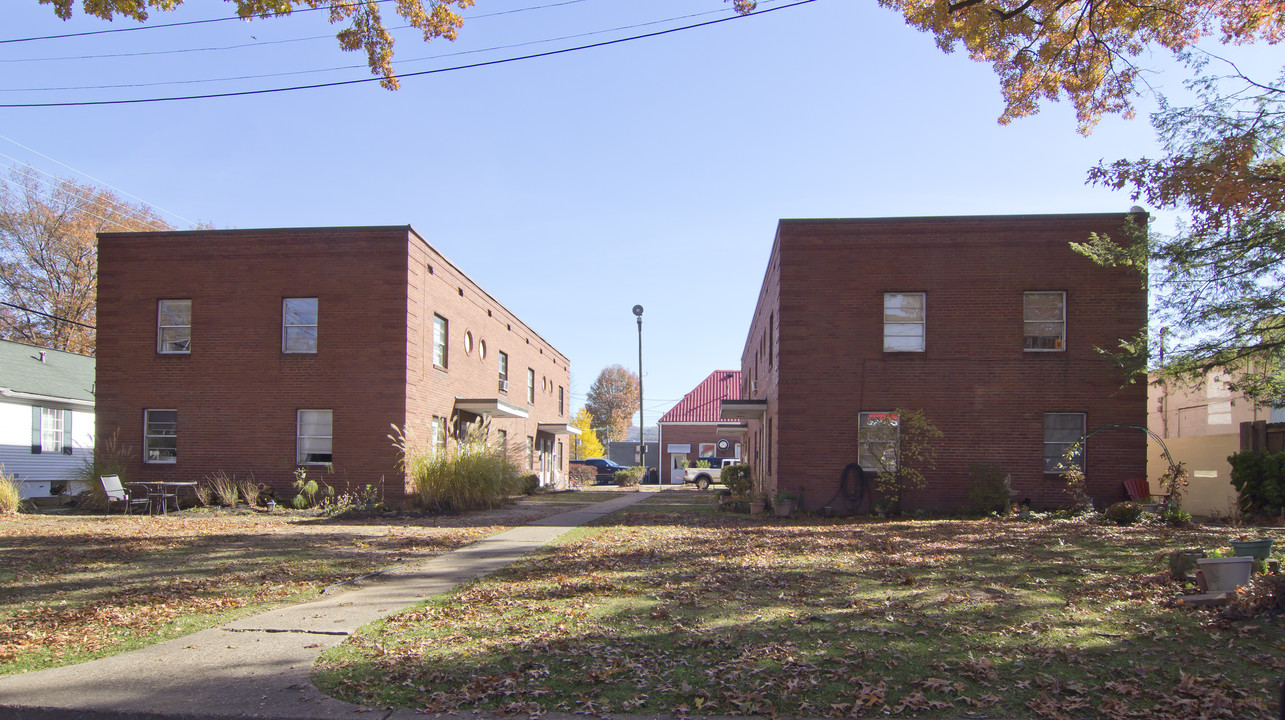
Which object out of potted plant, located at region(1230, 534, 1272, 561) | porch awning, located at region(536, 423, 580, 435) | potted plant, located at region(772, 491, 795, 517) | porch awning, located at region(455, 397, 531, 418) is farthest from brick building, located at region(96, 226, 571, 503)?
potted plant, located at region(1230, 534, 1272, 561)

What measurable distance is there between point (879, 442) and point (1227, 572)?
35.5ft

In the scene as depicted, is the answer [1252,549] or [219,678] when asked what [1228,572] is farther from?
[219,678]

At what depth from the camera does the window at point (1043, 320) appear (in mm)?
18094

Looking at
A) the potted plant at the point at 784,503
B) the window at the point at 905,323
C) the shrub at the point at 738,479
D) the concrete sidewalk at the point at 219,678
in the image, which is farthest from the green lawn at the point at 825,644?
the shrub at the point at 738,479

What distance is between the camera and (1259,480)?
15.0 meters

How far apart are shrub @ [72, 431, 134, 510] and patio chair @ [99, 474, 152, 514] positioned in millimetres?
211

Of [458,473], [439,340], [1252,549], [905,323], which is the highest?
[905,323]

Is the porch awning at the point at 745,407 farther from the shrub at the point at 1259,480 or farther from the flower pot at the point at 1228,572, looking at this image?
the flower pot at the point at 1228,572

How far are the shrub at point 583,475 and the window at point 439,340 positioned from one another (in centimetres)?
1950

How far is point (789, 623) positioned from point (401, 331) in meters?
15.1

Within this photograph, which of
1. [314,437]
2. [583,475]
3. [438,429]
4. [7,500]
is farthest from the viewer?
[583,475]

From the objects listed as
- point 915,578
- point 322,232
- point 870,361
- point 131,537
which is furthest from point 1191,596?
point 322,232

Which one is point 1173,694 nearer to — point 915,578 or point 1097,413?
point 915,578

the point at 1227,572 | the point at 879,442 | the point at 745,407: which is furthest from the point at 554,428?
the point at 1227,572
